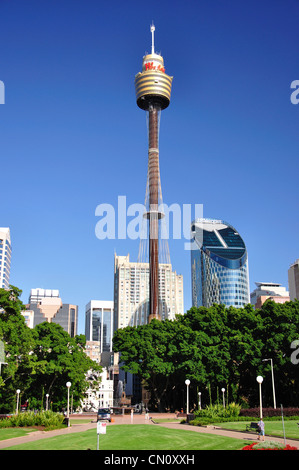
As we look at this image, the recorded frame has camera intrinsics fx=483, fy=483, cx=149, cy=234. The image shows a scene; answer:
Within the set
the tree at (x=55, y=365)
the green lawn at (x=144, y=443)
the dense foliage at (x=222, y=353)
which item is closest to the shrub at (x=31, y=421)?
the green lawn at (x=144, y=443)

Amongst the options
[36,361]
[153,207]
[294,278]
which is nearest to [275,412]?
[36,361]

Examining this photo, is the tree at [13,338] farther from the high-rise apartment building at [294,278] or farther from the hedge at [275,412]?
the high-rise apartment building at [294,278]

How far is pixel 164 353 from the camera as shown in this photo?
244 ft

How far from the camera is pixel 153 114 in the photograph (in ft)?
437

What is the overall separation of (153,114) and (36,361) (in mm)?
85221

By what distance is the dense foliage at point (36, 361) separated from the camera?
177ft

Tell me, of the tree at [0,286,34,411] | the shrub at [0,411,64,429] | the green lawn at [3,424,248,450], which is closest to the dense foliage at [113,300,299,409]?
the tree at [0,286,34,411]

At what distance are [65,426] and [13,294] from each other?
1818 centimetres

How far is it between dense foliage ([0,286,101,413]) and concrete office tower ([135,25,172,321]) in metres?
48.6

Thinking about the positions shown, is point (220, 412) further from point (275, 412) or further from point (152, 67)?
point (152, 67)

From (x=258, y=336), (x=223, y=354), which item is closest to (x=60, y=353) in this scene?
(x=223, y=354)

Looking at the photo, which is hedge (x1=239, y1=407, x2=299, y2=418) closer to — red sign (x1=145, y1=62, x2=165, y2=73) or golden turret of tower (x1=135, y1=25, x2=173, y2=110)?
golden turret of tower (x1=135, y1=25, x2=173, y2=110)

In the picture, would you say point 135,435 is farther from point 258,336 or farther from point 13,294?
point 258,336

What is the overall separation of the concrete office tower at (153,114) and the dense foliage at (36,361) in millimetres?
48605
